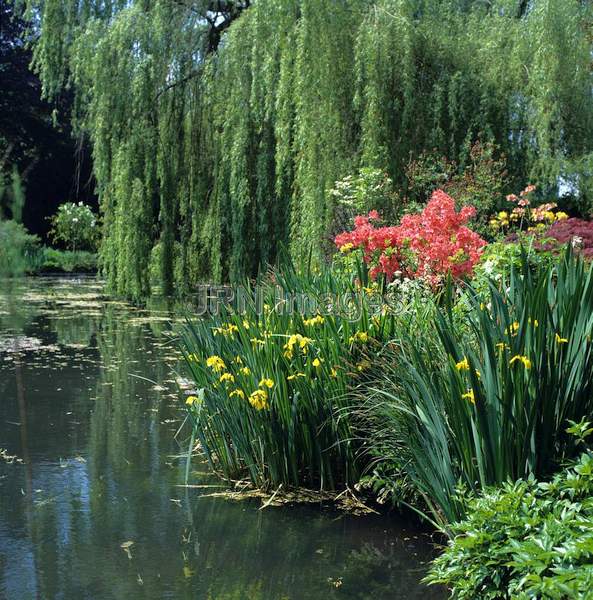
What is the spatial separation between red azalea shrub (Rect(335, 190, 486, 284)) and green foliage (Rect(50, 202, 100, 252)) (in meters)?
18.9

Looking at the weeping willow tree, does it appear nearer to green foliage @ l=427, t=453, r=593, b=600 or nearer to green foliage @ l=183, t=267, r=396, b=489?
green foliage @ l=183, t=267, r=396, b=489

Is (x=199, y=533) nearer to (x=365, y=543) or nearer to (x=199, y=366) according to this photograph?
(x=365, y=543)

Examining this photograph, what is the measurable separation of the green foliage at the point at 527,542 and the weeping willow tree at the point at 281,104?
6684mm

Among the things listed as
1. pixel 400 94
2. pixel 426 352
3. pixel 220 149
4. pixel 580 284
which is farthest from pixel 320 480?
pixel 220 149

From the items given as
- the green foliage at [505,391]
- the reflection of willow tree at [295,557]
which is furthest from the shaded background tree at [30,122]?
the green foliage at [505,391]

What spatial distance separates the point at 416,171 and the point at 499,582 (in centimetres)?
838

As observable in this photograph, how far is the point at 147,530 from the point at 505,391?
1863 mm

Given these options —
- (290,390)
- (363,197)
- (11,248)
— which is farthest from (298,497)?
(363,197)

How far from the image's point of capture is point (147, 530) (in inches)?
159

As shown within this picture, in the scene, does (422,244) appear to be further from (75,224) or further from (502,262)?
(75,224)

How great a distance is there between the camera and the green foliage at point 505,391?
131 inches

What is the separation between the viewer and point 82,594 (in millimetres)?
3340

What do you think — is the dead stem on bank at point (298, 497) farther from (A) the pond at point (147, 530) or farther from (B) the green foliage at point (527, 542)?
(B) the green foliage at point (527, 542)

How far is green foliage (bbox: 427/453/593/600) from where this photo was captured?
8.27 feet
